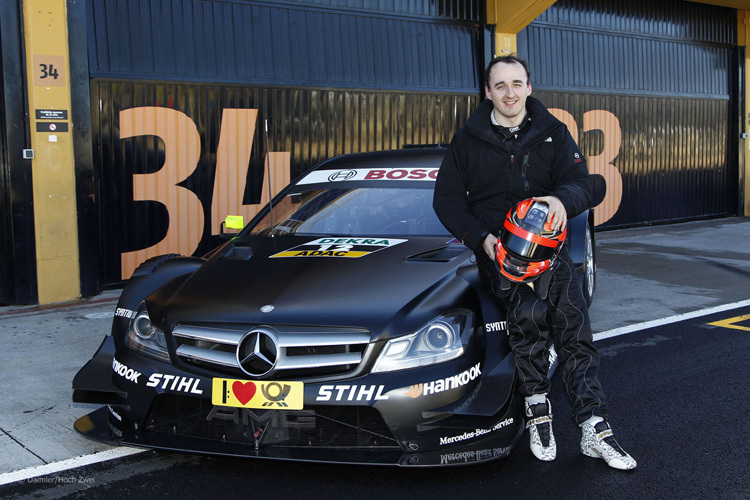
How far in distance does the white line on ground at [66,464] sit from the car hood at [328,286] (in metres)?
0.72

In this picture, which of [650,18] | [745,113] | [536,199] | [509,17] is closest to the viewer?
[536,199]

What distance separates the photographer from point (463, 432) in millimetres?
3357

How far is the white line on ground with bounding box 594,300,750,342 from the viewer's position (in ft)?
20.9

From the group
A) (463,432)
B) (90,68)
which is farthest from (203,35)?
(463,432)

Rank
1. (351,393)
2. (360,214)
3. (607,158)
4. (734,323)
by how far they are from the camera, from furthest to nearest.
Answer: (607,158) → (734,323) → (360,214) → (351,393)

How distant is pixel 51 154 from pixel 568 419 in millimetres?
6012

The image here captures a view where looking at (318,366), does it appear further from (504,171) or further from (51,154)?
(51,154)

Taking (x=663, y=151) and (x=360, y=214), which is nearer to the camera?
(x=360, y=214)

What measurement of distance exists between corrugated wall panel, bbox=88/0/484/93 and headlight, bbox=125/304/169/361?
18.2ft

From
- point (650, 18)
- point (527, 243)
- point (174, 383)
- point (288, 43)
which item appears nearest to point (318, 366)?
point (174, 383)

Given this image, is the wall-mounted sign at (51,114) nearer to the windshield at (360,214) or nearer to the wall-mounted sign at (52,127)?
the wall-mounted sign at (52,127)

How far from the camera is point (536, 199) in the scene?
3.59 meters

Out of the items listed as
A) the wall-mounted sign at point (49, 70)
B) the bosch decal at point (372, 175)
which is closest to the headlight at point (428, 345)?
the bosch decal at point (372, 175)

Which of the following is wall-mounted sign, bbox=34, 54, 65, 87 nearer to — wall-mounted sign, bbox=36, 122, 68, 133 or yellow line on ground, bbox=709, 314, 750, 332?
wall-mounted sign, bbox=36, 122, 68, 133
